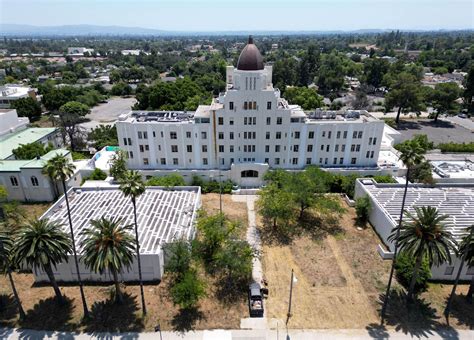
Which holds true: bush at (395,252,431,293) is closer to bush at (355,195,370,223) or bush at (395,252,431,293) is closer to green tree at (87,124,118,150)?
bush at (355,195,370,223)

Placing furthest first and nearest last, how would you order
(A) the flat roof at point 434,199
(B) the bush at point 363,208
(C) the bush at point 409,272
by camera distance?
(B) the bush at point 363,208 → (A) the flat roof at point 434,199 → (C) the bush at point 409,272

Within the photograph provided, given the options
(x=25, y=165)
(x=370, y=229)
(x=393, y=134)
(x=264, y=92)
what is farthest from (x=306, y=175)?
(x=25, y=165)

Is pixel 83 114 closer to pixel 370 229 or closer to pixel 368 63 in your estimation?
pixel 370 229

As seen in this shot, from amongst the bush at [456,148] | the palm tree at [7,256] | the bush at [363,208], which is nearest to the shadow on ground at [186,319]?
the palm tree at [7,256]

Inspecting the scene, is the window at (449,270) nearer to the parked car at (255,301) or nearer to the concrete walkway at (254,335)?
the concrete walkway at (254,335)

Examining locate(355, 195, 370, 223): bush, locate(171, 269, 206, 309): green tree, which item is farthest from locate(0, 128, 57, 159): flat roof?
locate(355, 195, 370, 223): bush
